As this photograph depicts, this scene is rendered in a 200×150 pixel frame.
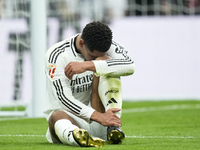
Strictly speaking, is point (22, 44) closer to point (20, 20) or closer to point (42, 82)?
point (20, 20)

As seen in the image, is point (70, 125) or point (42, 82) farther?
point (42, 82)

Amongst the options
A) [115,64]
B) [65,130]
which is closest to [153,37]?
[115,64]

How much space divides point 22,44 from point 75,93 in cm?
309

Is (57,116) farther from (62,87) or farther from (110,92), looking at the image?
(110,92)

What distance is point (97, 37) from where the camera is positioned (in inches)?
103

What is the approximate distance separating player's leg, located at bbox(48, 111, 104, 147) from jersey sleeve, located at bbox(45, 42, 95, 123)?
0.23 ft

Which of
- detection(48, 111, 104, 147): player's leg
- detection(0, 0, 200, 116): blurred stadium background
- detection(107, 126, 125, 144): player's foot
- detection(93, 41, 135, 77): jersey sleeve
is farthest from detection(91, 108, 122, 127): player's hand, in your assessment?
detection(0, 0, 200, 116): blurred stadium background

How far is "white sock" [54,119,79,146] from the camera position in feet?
8.25

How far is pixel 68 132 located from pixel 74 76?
1.60 feet

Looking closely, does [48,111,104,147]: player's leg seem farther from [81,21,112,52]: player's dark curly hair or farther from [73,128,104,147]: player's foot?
[81,21,112,52]: player's dark curly hair

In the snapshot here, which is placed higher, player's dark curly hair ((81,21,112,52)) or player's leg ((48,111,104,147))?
player's dark curly hair ((81,21,112,52))

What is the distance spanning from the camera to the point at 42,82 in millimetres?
5281

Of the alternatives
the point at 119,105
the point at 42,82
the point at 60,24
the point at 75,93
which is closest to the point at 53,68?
the point at 75,93

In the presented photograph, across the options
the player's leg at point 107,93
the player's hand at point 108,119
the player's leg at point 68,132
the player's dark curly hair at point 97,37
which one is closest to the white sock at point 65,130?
the player's leg at point 68,132
